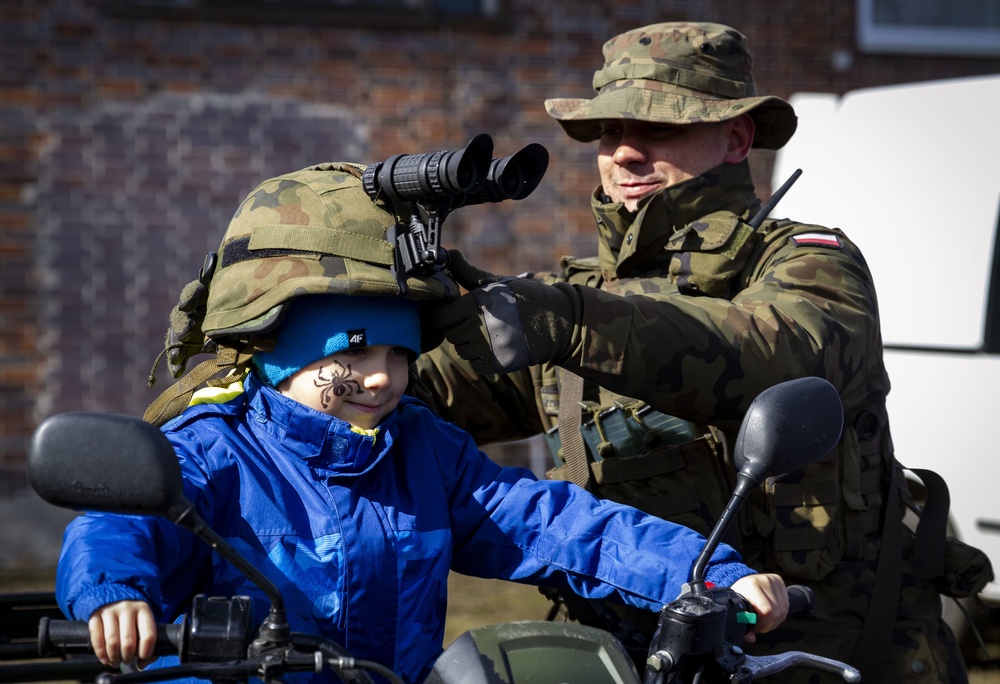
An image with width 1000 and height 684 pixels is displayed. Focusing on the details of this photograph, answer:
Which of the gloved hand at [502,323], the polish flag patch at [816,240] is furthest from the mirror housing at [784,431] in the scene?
the polish flag patch at [816,240]

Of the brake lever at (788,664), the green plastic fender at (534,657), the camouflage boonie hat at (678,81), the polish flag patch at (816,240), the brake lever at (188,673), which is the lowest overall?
the brake lever at (788,664)

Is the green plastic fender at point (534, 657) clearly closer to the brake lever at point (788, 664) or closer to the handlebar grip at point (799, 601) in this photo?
the brake lever at point (788, 664)

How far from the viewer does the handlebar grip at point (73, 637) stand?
63.7 inches

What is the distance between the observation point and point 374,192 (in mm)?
2219

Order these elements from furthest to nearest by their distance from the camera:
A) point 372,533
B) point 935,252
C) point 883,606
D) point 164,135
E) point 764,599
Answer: point 164,135 → point 935,252 → point 883,606 → point 372,533 → point 764,599

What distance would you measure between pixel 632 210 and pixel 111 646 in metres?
1.88

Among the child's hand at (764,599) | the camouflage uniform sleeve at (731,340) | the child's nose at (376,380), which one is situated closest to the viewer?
the child's hand at (764,599)

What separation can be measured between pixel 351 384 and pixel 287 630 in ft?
2.19

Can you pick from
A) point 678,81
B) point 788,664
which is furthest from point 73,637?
point 678,81

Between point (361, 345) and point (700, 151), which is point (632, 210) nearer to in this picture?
point (700, 151)

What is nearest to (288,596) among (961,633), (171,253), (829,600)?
(829,600)

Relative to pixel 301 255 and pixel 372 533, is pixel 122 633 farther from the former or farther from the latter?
pixel 301 255

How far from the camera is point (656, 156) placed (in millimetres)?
3189

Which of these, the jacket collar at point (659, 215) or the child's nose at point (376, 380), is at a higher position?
the jacket collar at point (659, 215)
